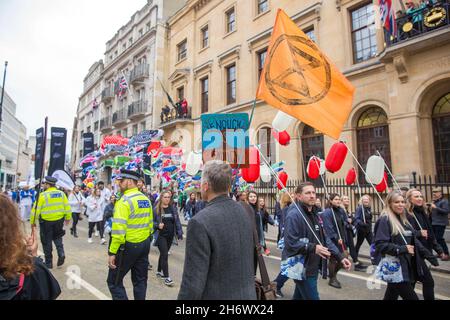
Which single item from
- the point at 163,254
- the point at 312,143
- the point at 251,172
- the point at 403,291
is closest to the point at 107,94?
the point at 312,143

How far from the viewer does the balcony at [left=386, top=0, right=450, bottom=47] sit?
9898mm

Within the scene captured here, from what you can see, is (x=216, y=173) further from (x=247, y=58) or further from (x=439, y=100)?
(x=247, y=58)

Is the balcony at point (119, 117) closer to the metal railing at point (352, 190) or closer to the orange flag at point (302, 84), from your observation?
the metal railing at point (352, 190)

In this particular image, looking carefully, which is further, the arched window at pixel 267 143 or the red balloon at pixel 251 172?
the arched window at pixel 267 143

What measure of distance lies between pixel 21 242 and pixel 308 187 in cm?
302

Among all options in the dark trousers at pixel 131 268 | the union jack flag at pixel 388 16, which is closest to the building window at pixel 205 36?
the union jack flag at pixel 388 16

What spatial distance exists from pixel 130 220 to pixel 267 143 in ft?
47.8

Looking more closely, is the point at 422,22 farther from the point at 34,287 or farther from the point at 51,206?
the point at 34,287

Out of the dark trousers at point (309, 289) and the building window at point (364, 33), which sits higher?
the building window at point (364, 33)

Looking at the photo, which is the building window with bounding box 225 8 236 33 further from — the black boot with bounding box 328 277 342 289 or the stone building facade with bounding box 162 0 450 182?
the black boot with bounding box 328 277 342 289

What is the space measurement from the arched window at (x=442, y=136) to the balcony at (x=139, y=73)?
24318 millimetres

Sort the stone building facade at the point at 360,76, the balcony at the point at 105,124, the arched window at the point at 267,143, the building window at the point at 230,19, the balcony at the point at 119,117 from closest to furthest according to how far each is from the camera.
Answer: the stone building facade at the point at 360,76, the arched window at the point at 267,143, the building window at the point at 230,19, the balcony at the point at 119,117, the balcony at the point at 105,124

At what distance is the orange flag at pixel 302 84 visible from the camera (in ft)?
14.4
